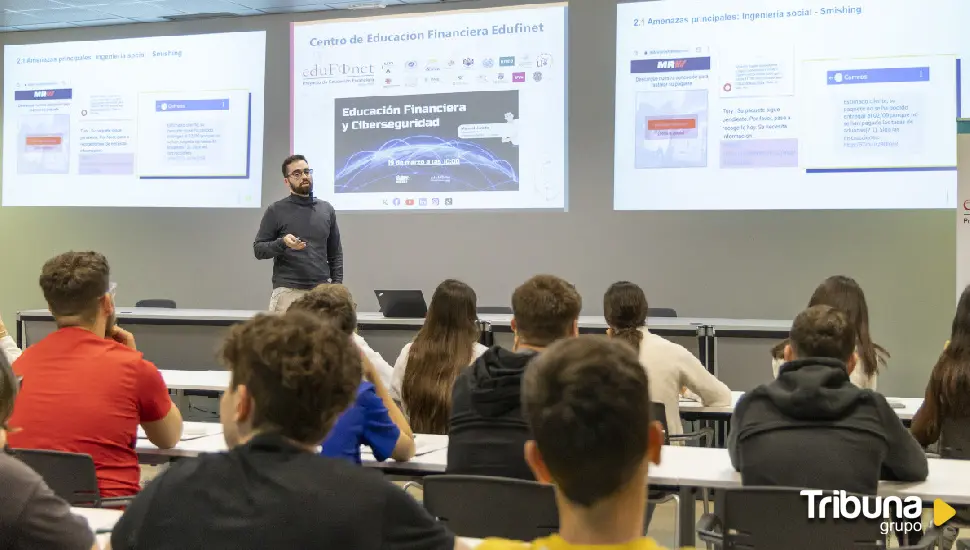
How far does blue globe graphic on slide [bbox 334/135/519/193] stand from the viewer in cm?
654

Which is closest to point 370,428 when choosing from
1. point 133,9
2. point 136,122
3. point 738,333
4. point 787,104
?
point 738,333

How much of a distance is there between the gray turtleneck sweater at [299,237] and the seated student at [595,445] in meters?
4.71

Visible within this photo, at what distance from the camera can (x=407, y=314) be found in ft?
18.4

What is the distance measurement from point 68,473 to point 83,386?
0.79 ft

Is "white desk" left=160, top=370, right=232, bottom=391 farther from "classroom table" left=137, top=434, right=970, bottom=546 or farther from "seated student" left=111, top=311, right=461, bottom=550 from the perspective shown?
"seated student" left=111, top=311, right=461, bottom=550

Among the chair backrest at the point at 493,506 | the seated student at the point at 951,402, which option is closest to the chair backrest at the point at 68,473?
the chair backrest at the point at 493,506

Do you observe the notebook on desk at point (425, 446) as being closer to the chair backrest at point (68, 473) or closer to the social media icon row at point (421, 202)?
the chair backrest at point (68, 473)

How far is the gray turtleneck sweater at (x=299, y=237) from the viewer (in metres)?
5.69

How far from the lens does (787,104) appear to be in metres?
5.86

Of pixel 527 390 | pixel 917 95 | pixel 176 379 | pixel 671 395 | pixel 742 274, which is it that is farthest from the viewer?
pixel 742 274

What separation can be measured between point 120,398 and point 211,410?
4352 mm

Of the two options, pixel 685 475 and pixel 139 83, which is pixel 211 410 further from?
pixel 685 475

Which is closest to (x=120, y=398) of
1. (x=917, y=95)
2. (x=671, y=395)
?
(x=671, y=395)

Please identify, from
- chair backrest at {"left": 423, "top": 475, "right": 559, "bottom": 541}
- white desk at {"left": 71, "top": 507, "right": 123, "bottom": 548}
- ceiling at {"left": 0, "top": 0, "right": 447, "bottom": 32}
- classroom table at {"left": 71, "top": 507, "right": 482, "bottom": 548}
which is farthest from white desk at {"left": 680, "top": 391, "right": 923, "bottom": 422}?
ceiling at {"left": 0, "top": 0, "right": 447, "bottom": 32}
